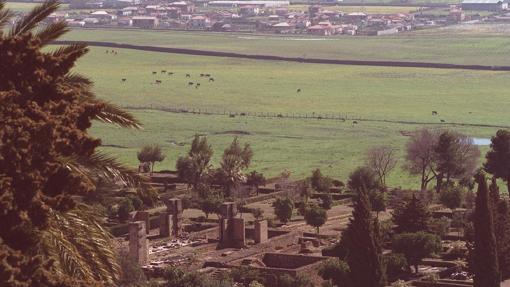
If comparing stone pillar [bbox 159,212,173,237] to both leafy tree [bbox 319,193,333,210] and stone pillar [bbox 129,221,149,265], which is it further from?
leafy tree [bbox 319,193,333,210]

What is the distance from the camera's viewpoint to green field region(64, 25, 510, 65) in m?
119

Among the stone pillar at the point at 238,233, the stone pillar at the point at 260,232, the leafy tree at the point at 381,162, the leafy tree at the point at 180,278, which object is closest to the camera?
the leafy tree at the point at 180,278

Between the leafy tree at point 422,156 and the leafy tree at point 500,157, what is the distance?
243cm

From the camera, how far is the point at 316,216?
40969 millimetres

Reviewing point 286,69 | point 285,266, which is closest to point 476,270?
point 285,266

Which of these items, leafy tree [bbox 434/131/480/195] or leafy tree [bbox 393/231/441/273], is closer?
leafy tree [bbox 393/231/441/273]

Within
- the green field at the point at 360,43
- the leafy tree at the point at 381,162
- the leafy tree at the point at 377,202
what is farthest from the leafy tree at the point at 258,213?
the green field at the point at 360,43

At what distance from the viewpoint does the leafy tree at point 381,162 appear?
53.0 meters

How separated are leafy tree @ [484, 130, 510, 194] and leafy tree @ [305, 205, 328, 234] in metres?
10.2

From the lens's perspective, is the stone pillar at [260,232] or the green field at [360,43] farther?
the green field at [360,43]

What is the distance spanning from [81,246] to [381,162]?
141 ft

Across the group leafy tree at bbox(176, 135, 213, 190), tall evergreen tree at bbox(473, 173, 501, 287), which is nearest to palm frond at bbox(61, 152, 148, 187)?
tall evergreen tree at bbox(473, 173, 501, 287)

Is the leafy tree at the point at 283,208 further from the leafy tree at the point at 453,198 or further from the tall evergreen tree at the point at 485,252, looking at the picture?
the tall evergreen tree at the point at 485,252

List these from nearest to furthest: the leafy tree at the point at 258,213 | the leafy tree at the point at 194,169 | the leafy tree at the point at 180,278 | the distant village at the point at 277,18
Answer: the leafy tree at the point at 180,278
the leafy tree at the point at 258,213
the leafy tree at the point at 194,169
the distant village at the point at 277,18
